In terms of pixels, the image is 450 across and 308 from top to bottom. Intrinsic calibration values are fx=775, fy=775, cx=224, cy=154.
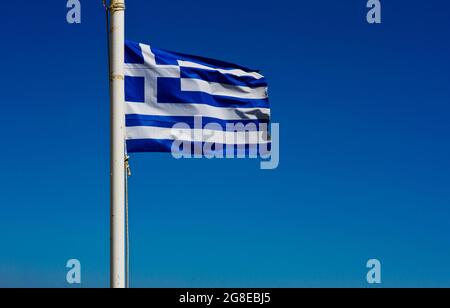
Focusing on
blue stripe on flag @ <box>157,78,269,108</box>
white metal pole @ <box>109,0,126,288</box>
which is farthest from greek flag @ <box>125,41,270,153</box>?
white metal pole @ <box>109,0,126,288</box>

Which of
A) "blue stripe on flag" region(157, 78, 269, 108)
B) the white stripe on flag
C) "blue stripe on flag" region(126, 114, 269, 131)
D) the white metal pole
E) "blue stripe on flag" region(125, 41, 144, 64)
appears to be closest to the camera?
the white metal pole

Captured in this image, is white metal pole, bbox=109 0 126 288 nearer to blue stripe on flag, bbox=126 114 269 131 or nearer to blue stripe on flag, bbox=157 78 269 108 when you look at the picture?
blue stripe on flag, bbox=126 114 269 131

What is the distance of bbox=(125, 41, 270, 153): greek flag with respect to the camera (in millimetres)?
15203

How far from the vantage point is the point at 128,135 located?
49.2 ft

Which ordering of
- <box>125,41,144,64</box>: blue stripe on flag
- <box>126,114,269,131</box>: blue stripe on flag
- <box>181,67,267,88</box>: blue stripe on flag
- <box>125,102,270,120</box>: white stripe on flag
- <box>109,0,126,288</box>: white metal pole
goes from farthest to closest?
<box>181,67,267,88</box>: blue stripe on flag → <box>125,102,270,120</box>: white stripe on flag → <box>125,41,144,64</box>: blue stripe on flag → <box>126,114,269,131</box>: blue stripe on flag → <box>109,0,126,288</box>: white metal pole

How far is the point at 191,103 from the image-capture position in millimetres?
15984

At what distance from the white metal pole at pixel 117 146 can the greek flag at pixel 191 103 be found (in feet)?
5.60

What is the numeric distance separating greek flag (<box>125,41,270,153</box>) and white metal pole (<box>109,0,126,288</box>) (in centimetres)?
171

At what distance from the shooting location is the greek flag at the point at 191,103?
599 inches

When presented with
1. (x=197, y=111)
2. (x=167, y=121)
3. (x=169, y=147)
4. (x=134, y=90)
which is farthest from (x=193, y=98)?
(x=134, y=90)

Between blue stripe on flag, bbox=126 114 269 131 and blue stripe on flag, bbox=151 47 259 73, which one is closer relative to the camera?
blue stripe on flag, bbox=126 114 269 131

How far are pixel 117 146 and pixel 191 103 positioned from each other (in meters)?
3.28
